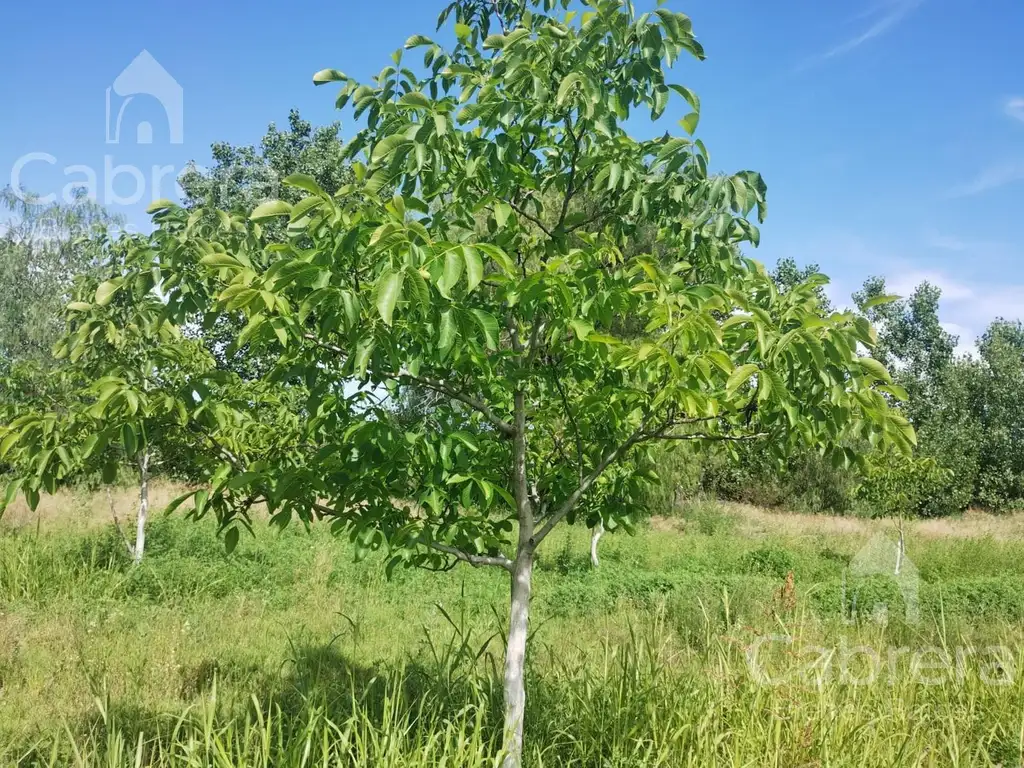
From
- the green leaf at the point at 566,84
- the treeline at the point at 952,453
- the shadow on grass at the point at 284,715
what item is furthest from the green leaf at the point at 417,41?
the treeline at the point at 952,453

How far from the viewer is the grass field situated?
3.58 metres

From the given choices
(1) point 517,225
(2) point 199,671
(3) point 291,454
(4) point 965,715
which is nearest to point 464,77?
(1) point 517,225

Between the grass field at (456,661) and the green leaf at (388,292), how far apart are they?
1.91m

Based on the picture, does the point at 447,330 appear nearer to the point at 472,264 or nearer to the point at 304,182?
the point at 472,264

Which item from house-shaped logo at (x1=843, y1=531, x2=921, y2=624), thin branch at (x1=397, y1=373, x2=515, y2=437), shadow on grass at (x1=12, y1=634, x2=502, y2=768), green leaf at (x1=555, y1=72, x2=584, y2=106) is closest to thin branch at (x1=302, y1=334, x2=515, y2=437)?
thin branch at (x1=397, y1=373, x2=515, y2=437)

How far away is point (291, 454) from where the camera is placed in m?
3.81

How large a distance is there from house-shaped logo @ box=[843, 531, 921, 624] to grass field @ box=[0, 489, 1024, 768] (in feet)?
0.73

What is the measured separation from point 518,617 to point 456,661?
83cm

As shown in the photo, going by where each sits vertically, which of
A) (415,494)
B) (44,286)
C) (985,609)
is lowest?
(985,609)

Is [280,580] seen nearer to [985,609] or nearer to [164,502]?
[164,502]

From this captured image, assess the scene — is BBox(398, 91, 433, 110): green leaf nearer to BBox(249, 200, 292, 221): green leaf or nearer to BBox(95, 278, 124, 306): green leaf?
BBox(249, 200, 292, 221): green leaf

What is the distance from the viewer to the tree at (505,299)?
2309mm

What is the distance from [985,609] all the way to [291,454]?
9.63 metres

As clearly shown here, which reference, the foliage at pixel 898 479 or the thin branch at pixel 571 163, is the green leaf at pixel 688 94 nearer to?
the thin branch at pixel 571 163
